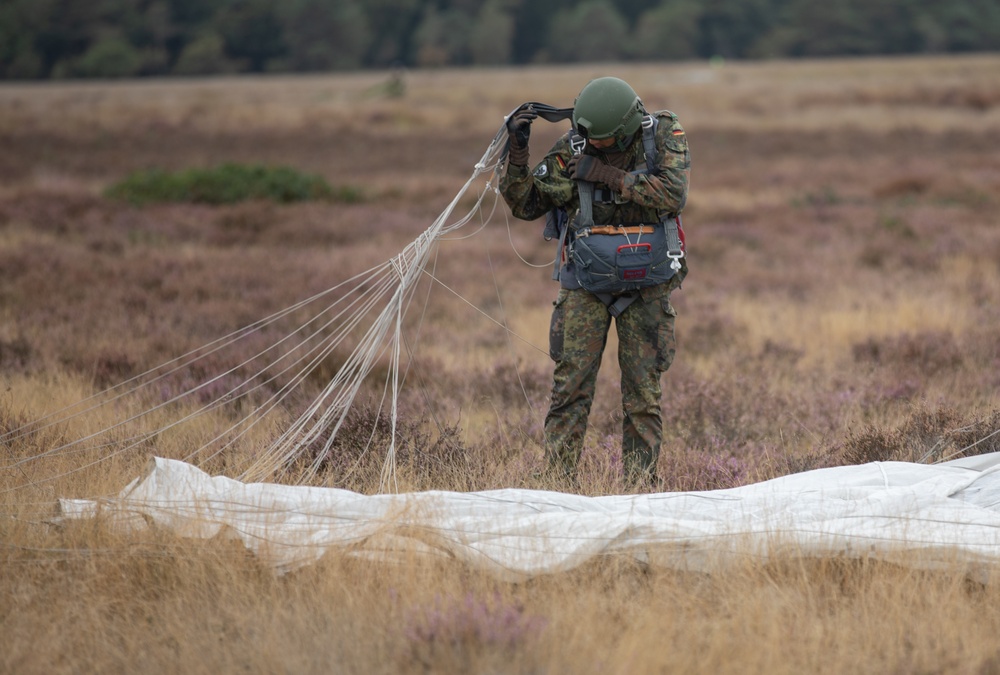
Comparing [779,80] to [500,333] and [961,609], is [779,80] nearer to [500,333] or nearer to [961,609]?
[500,333]

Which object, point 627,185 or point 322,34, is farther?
point 322,34

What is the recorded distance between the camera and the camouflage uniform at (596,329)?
4582mm

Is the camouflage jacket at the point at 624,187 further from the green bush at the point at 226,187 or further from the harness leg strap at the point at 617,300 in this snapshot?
the green bush at the point at 226,187

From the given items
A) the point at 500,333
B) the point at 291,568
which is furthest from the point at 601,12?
the point at 291,568

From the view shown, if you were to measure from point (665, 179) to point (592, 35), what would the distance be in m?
86.3

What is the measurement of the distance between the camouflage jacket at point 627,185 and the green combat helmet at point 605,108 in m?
0.21

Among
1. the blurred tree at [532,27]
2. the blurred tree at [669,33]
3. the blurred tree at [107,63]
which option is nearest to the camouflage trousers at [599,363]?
the blurred tree at [107,63]

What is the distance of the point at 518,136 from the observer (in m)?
4.40

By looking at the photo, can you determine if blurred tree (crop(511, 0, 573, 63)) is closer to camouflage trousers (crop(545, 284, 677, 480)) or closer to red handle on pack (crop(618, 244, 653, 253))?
camouflage trousers (crop(545, 284, 677, 480))

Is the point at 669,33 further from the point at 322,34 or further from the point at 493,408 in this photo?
the point at 493,408

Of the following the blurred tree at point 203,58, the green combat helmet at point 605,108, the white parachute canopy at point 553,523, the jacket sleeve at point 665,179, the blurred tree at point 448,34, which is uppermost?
the blurred tree at point 448,34

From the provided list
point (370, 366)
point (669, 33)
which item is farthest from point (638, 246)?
point (669, 33)

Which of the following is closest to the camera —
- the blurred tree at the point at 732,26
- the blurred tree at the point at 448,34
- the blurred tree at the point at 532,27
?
the blurred tree at the point at 732,26

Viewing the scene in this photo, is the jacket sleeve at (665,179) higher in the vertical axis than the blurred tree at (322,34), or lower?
lower
